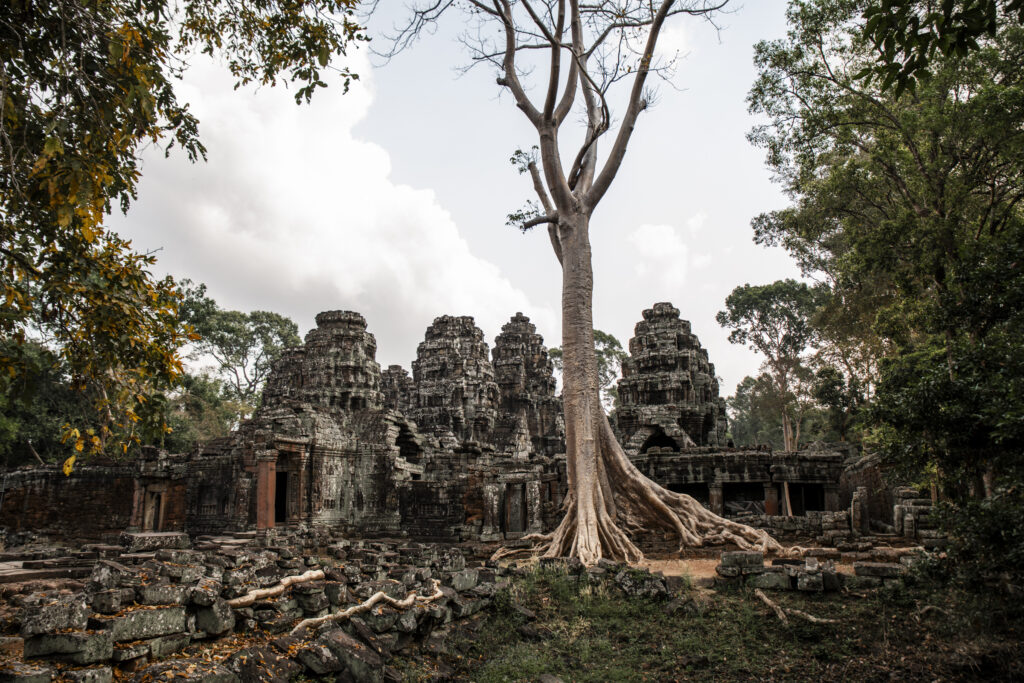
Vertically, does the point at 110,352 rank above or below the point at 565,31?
below

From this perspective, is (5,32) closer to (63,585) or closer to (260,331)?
(63,585)

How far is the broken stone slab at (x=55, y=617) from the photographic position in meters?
4.09

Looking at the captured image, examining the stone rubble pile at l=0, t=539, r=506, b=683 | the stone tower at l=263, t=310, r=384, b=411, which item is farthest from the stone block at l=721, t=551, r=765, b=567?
the stone tower at l=263, t=310, r=384, b=411

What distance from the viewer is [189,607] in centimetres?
516

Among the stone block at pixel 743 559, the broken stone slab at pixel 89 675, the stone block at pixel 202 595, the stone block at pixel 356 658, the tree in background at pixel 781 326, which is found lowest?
the stone block at pixel 356 658

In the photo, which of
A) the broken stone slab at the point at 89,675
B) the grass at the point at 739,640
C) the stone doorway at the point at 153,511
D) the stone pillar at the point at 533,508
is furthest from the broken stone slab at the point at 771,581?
the stone doorway at the point at 153,511

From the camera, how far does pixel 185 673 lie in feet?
13.4

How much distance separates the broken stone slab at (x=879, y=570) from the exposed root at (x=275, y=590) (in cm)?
619

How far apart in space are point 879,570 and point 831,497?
31.4 ft

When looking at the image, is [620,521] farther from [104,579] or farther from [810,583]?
[104,579]

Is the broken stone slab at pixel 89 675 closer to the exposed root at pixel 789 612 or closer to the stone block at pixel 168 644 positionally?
the stone block at pixel 168 644

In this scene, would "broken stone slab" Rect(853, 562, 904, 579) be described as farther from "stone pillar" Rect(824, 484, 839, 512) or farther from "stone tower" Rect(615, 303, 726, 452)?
"stone tower" Rect(615, 303, 726, 452)

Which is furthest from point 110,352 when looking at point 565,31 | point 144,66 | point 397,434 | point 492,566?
point 397,434

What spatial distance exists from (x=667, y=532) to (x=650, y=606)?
4.26 m
